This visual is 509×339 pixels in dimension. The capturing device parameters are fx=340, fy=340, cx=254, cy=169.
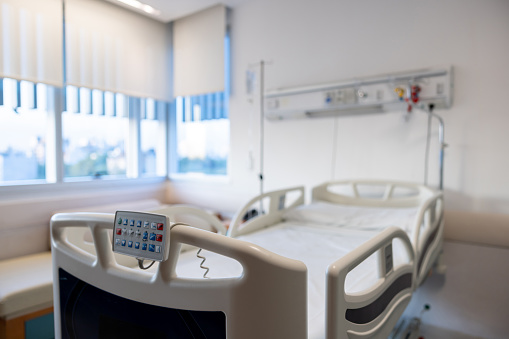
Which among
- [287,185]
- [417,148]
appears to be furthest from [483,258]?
[287,185]

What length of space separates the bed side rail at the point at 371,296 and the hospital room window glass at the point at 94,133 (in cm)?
287

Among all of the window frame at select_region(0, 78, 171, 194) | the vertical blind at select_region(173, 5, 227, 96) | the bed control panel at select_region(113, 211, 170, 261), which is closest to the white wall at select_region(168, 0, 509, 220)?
the vertical blind at select_region(173, 5, 227, 96)

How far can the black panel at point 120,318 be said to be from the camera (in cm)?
87

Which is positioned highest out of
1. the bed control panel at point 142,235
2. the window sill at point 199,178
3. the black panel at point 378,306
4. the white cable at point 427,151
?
the white cable at point 427,151

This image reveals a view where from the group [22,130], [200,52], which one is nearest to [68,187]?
[22,130]

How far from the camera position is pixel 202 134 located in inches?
150

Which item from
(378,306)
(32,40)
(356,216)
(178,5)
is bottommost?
(378,306)

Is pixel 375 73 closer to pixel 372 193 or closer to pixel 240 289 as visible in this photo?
pixel 372 193

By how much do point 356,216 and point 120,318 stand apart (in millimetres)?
1563

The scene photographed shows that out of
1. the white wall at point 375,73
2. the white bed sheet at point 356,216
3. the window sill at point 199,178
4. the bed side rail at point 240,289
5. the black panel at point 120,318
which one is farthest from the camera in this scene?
the window sill at point 199,178

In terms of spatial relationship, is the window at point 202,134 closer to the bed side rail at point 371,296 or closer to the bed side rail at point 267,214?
the bed side rail at point 267,214

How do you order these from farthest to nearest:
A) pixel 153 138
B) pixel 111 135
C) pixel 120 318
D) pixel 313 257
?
pixel 153 138, pixel 111 135, pixel 313 257, pixel 120 318

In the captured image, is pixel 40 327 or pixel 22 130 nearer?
pixel 40 327

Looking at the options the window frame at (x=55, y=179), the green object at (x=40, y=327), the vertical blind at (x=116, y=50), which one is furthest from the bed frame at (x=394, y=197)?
the vertical blind at (x=116, y=50)
